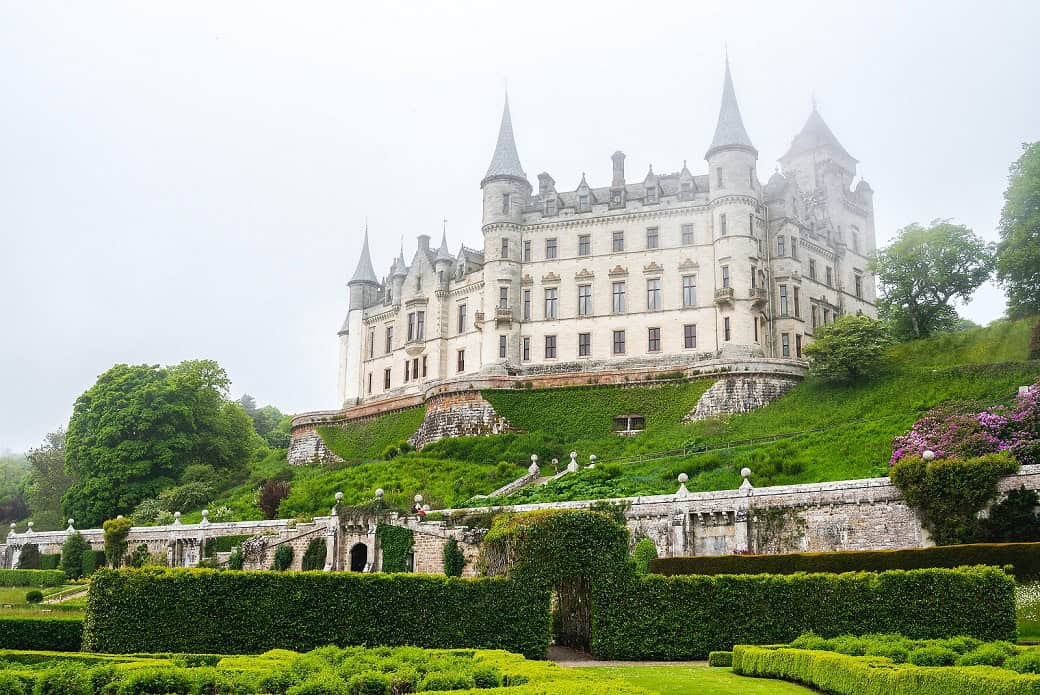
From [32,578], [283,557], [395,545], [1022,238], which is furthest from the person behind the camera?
[1022,238]

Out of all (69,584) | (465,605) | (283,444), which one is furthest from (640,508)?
(283,444)

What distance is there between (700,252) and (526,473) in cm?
2048

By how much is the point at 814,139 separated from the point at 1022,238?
29.0m

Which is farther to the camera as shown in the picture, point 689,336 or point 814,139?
point 814,139

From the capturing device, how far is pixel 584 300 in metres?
63.4

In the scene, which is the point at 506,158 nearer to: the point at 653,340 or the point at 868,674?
the point at 653,340

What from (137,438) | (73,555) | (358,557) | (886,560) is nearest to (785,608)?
(886,560)

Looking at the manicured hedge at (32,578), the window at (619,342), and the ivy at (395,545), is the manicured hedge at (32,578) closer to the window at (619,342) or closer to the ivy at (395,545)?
the ivy at (395,545)

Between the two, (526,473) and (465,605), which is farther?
(526,473)

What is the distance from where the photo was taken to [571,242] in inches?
2542

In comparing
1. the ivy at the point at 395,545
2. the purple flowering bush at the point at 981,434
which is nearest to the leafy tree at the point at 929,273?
the purple flowering bush at the point at 981,434

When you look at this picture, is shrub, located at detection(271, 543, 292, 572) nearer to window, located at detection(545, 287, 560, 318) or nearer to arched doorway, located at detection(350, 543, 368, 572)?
arched doorway, located at detection(350, 543, 368, 572)

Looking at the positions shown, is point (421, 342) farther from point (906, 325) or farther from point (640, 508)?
point (640, 508)

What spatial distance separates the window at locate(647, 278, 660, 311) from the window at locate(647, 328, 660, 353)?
1.38 m
